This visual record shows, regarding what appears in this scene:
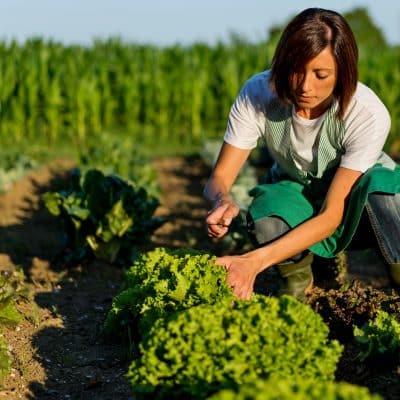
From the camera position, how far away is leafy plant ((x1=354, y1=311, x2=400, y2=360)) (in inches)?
150

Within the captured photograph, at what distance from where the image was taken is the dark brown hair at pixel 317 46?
4168mm

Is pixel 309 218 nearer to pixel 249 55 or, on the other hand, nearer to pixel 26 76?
pixel 26 76

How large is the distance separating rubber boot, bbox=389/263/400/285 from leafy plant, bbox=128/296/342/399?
59.3 inches

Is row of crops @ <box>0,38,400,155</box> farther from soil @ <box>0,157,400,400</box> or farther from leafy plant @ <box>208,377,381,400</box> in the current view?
leafy plant @ <box>208,377,381,400</box>

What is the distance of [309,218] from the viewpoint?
4.81 metres

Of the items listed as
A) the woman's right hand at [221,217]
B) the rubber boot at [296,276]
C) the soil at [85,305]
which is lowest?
the soil at [85,305]

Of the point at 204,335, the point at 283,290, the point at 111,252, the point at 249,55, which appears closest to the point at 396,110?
the point at 249,55

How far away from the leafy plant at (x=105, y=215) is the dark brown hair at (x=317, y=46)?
7.34 feet

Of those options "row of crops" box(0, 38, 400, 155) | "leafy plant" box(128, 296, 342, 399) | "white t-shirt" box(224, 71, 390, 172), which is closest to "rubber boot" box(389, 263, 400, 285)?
"white t-shirt" box(224, 71, 390, 172)

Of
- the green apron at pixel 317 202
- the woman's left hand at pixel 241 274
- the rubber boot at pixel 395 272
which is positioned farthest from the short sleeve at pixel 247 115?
the rubber boot at pixel 395 272

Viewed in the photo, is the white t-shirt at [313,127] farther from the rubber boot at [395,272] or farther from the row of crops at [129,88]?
the row of crops at [129,88]

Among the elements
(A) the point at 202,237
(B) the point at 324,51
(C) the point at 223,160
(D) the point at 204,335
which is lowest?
(A) the point at 202,237

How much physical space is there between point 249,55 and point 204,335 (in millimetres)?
10197

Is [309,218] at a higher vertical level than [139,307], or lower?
higher
